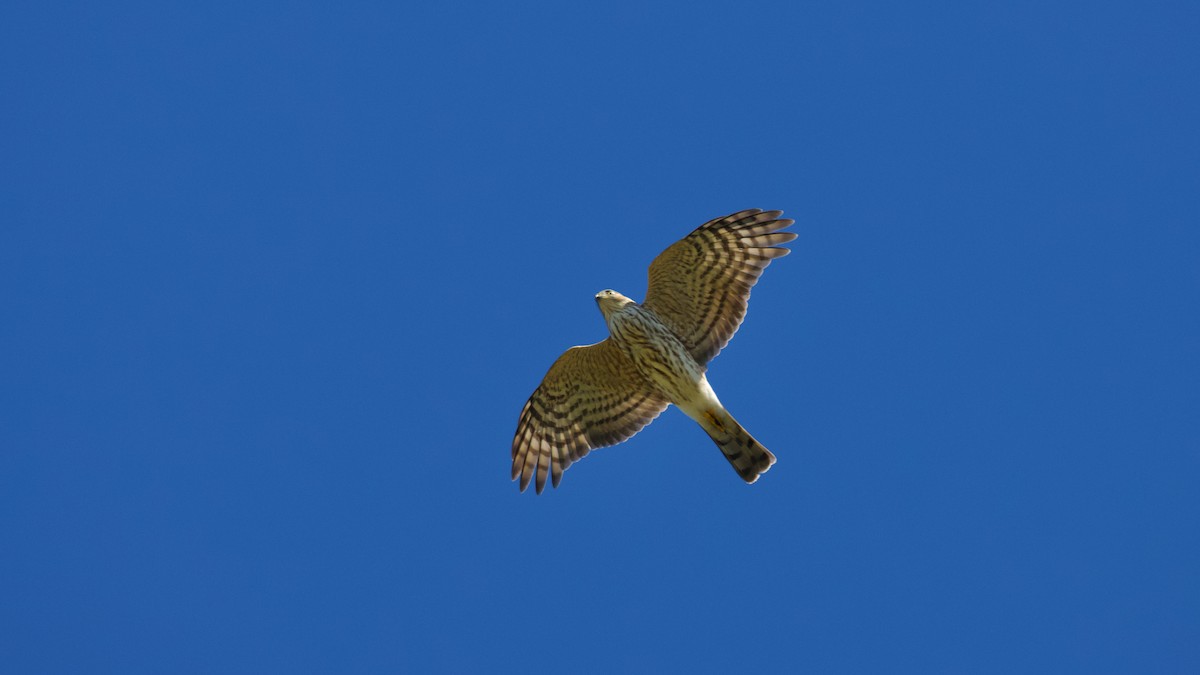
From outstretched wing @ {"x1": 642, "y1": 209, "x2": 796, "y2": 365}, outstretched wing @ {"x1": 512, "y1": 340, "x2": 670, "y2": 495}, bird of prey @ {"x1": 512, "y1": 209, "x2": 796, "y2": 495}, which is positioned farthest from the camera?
outstretched wing @ {"x1": 512, "y1": 340, "x2": 670, "y2": 495}

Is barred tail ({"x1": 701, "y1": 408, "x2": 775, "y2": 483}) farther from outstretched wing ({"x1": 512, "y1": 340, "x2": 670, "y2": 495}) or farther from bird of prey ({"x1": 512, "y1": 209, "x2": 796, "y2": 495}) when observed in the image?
outstretched wing ({"x1": 512, "y1": 340, "x2": 670, "y2": 495})

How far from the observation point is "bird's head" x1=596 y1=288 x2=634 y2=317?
1266 cm

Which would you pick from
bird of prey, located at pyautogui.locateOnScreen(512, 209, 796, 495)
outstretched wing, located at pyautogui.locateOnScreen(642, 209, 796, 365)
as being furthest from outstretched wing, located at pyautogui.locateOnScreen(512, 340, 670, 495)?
outstretched wing, located at pyautogui.locateOnScreen(642, 209, 796, 365)

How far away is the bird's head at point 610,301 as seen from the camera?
12.7m

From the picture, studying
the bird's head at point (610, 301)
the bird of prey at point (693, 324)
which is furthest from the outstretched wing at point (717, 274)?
the bird's head at point (610, 301)

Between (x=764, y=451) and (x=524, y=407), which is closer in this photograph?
(x=764, y=451)

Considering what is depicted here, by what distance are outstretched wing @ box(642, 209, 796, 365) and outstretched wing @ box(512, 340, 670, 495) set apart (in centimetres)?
78

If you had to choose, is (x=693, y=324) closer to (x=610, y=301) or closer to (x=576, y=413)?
(x=610, y=301)

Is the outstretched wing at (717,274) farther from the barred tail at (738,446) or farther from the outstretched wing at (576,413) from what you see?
the outstretched wing at (576,413)

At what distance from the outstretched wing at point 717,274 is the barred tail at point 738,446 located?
0.58 m

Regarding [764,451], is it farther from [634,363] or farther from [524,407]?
[524,407]

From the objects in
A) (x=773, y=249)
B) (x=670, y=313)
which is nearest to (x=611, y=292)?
(x=670, y=313)

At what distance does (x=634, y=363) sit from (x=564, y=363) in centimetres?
73

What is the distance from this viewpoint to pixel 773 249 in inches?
503
